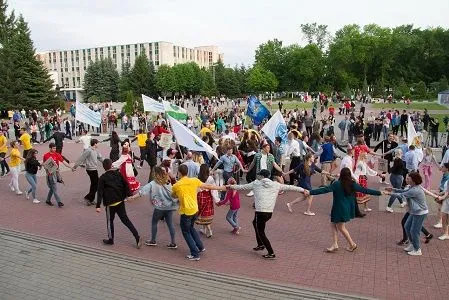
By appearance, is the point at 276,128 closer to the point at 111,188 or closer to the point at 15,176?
the point at 111,188

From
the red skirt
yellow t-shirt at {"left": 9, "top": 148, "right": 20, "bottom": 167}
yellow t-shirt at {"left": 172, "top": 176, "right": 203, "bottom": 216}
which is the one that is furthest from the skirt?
yellow t-shirt at {"left": 9, "top": 148, "right": 20, "bottom": 167}

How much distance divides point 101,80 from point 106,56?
44.3m

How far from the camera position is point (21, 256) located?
817cm

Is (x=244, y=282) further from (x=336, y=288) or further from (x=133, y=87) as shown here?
(x=133, y=87)

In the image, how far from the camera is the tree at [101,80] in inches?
3041

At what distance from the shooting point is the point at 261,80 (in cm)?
7675

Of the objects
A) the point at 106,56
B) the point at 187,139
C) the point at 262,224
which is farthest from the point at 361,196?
the point at 106,56

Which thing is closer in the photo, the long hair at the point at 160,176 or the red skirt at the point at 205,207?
the long hair at the point at 160,176

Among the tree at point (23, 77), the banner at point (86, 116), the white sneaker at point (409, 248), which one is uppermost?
the tree at point (23, 77)

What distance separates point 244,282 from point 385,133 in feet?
65.7

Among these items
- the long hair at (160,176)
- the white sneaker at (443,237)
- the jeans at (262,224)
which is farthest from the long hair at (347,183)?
the long hair at (160,176)

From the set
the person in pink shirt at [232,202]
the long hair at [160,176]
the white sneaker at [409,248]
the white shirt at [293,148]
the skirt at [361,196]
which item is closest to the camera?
the long hair at [160,176]

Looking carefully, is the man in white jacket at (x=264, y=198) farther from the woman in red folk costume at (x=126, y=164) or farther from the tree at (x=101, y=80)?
the tree at (x=101, y=80)

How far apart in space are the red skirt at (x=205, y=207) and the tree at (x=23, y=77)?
4282 cm
